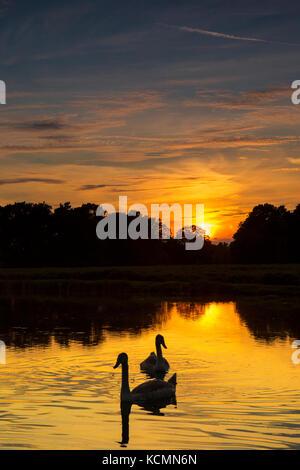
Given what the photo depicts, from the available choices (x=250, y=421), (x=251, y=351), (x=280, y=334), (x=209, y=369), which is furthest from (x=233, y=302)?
(x=250, y=421)

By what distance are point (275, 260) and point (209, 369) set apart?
90.2 meters

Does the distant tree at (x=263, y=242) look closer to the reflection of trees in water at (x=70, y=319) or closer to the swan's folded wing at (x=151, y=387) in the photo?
the reflection of trees in water at (x=70, y=319)

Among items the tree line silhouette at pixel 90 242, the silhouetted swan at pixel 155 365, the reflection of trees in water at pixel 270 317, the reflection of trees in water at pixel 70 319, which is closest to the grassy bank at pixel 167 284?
the reflection of trees in water at pixel 270 317

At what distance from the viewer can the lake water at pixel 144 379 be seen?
1255 cm

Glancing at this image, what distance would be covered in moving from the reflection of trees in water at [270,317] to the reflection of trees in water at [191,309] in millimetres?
2109

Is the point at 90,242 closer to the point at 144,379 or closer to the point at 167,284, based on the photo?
the point at 167,284

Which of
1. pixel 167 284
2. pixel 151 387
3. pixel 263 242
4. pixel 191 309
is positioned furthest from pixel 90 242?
pixel 151 387

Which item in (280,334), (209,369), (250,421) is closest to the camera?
(250,421)

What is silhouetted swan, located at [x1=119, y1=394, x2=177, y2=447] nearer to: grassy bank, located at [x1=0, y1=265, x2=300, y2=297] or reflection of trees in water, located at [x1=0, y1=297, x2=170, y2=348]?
reflection of trees in water, located at [x1=0, y1=297, x2=170, y2=348]

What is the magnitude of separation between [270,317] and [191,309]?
6.32 meters

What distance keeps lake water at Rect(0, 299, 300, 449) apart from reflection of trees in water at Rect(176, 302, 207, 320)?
5.14ft

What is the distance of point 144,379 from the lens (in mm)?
18766
